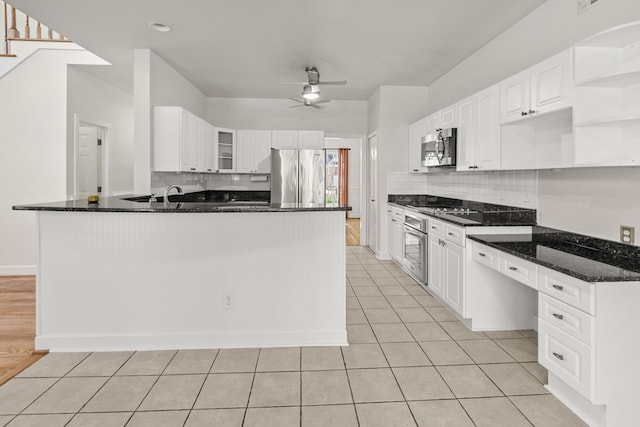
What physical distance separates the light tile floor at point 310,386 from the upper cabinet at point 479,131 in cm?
157

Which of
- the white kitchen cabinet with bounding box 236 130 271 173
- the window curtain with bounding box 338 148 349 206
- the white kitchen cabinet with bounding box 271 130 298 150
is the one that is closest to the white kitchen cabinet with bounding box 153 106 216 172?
the white kitchen cabinet with bounding box 236 130 271 173

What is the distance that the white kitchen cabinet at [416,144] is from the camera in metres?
5.37

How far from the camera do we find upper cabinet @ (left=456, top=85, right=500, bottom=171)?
11.1 ft

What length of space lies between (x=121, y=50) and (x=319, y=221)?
316 cm

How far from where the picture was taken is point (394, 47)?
4.27 m

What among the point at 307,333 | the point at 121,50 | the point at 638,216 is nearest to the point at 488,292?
the point at 638,216

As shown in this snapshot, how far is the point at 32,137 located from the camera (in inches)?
188

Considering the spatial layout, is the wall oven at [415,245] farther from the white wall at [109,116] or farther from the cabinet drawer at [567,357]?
the white wall at [109,116]

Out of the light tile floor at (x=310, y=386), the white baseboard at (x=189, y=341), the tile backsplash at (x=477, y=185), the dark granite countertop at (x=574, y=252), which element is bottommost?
the light tile floor at (x=310, y=386)

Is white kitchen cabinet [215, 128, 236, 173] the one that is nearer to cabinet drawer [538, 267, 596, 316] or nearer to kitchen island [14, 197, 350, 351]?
kitchen island [14, 197, 350, 351]

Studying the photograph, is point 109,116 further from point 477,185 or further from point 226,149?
point 477,185

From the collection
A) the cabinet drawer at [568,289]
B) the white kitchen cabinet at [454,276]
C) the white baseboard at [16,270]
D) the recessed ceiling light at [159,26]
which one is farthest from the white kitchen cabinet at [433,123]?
the white baseboard at [16,270]

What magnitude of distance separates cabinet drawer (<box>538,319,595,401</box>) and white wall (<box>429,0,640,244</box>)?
0.79 meters

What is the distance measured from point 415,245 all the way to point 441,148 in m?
1.18
